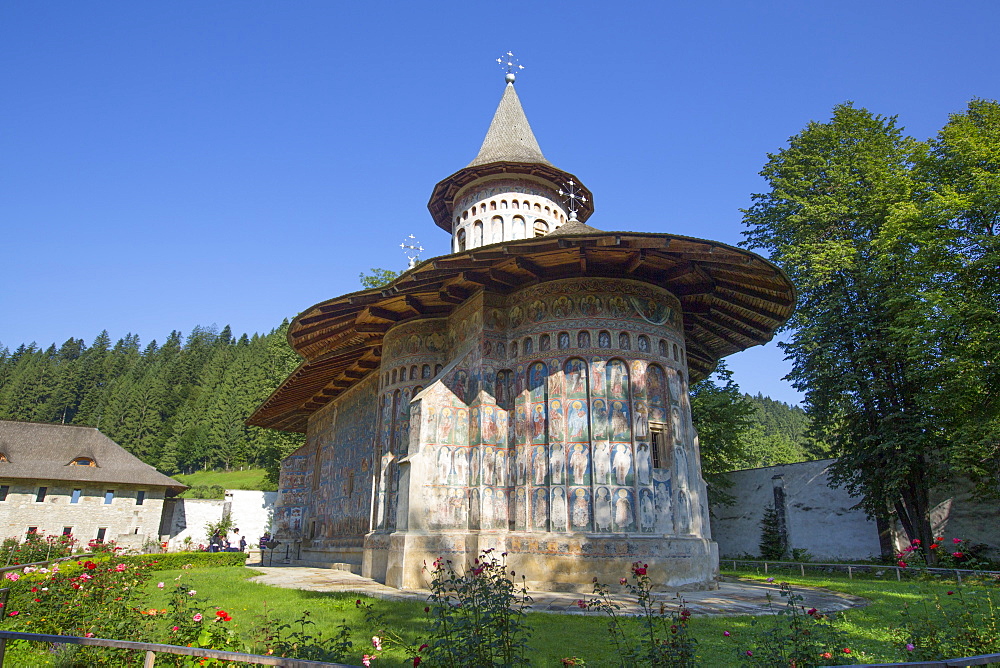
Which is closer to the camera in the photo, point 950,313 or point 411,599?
point 411,599

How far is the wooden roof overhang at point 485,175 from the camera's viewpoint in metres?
22.0

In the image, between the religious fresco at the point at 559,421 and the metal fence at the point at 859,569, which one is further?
the metal fence at the point at 859,569

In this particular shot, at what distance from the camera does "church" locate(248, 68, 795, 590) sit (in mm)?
11953

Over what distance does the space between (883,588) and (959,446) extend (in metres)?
5.65

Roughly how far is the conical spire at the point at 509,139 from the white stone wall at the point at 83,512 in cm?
2420

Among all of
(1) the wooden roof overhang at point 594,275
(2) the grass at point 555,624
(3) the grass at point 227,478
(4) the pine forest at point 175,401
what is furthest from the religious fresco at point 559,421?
(3) the grass at point 227,478

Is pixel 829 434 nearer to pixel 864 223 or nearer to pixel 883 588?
pixel 864 223

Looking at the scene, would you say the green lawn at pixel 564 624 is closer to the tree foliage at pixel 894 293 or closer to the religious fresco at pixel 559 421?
the religious fresco at pixel 559 421

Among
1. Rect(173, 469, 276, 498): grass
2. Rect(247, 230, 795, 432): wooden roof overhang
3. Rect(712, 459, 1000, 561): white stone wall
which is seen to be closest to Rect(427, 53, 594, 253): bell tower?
Rect(247, 230, 795, 432): wooden roof overhang

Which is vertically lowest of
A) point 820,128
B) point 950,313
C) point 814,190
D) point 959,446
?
point 959,446

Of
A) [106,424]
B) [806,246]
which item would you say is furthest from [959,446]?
[106,424]

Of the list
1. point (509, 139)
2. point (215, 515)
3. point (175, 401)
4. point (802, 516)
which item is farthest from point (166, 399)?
point (802, 516)

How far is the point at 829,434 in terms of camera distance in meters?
20.7

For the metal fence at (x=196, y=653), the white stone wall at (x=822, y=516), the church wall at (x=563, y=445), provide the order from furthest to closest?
the white stone wall at (x=822, y=516) < the church wall at (x=563, y=445) < the metal fence at (x=196, y=653)
